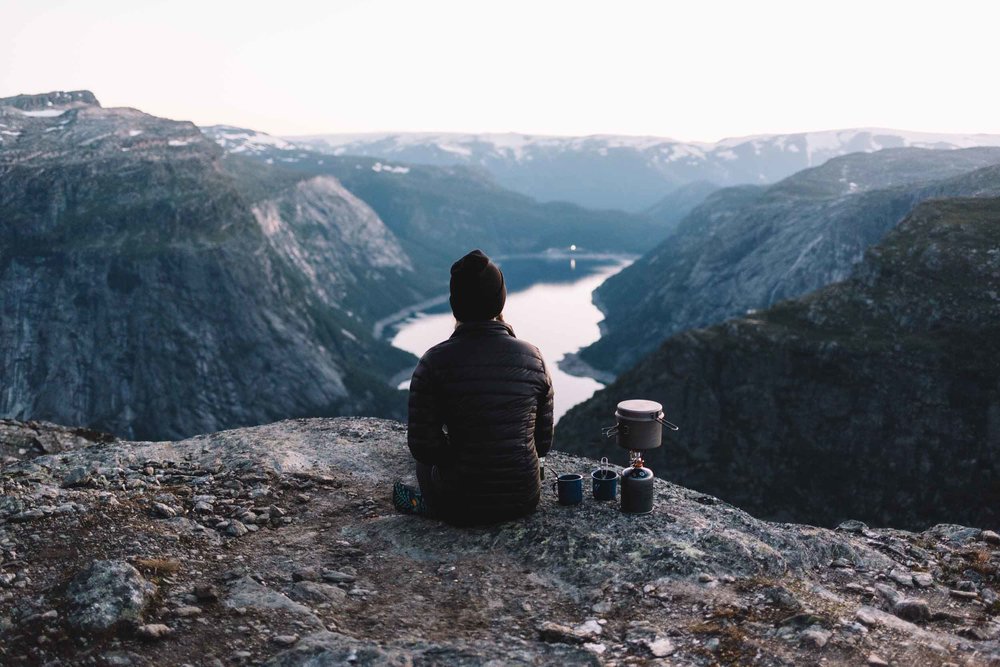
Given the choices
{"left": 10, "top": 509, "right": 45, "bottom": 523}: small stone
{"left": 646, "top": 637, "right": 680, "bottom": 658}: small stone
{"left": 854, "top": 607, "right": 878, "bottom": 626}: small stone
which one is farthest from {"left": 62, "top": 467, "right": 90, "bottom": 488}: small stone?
{"left": 854, "top": 607, "right": 878, "bottom": 626}: small stone

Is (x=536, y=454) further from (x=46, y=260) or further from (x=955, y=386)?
(x=46, y=260)

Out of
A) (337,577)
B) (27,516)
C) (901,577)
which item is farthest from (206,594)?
(901,577)

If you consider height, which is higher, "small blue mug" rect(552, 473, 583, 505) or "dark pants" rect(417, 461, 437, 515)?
"dark pants" rect(417, 461, 437, 515)

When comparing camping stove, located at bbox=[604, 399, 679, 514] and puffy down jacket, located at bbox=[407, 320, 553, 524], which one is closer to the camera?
puffy down jacket, located at bbox=[407, 320, 553, 524]

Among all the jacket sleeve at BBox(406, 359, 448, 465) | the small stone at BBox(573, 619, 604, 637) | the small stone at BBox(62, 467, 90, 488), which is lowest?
the small stone at BBox(573, 619, 604, 637)

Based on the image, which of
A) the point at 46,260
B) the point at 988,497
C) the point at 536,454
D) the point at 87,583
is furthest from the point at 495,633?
the point at 46,260

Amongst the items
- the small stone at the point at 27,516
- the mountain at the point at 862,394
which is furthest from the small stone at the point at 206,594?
the mountain at the point at 862,394

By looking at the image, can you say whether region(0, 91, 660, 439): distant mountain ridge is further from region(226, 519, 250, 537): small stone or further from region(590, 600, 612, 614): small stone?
region(590, 600, 612, 614): small stone

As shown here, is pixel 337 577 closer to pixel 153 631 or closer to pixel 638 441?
pixel 153 631

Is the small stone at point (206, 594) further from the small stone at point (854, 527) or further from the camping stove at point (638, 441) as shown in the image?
the small stone at point (854, 527)
